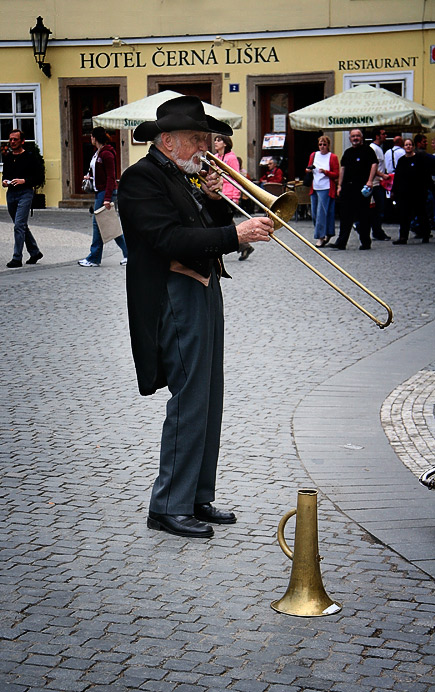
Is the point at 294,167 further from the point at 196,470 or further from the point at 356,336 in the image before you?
the point at 196,470

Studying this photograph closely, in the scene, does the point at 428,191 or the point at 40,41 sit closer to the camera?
the point at 428,191

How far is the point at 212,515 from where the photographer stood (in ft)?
16.1

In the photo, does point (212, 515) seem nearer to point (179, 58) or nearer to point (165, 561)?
point (165, 561)

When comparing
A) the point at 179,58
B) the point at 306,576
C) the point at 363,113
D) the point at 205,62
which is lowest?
the point at 306,576

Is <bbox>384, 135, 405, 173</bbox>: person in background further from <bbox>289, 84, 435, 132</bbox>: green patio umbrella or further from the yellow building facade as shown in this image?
the yellow building facade

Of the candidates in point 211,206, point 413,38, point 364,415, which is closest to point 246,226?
point 211,206

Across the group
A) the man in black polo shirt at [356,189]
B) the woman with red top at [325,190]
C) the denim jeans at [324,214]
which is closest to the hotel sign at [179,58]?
the woman with red top at [325,190]

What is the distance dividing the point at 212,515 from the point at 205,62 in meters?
21.8

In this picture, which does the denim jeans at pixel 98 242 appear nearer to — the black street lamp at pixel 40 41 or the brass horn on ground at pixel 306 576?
the brass horn on ground at pixel 306 576

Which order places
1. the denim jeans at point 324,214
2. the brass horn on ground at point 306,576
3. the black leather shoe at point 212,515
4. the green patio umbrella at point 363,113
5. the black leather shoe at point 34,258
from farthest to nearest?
the green patio umbrella at point 363,113, the denim jeans at point 324,214, the black leather shoe at point 34,258, the black leather shoe at point 212,515, the brass horn on ground at point 306,576

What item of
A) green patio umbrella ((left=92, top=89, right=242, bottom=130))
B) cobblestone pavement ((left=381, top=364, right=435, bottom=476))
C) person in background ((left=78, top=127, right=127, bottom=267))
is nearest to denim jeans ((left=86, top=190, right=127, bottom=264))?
person in background ((left=78, top=127, right=127, bottom=267))

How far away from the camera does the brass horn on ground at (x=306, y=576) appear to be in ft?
12.8

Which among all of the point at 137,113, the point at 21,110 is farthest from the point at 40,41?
the point at 137,113

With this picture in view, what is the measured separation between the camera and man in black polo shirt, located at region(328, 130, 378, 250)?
55.9 ft
